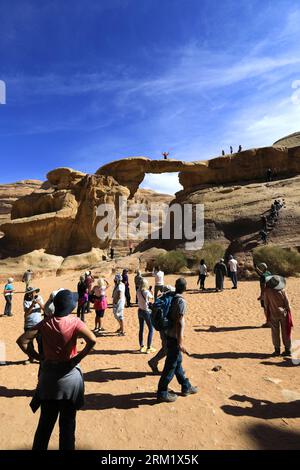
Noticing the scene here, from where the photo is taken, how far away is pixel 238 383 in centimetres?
463

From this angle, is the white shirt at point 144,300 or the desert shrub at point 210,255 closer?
the white shirt at point 144,300

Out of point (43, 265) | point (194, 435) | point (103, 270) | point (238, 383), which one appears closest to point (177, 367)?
point (194, 435)

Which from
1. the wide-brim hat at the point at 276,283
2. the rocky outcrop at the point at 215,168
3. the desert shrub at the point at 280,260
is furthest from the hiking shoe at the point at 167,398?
the rocky outcrop at the point at 215,168

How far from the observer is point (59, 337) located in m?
2.64

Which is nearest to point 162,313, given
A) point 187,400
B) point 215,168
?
point 187,400

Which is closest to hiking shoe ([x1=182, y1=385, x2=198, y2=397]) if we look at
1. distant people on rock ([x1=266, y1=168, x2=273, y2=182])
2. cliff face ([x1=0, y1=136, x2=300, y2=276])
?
cliff face ([x1=0, y1=136, x2=300, y2=276])

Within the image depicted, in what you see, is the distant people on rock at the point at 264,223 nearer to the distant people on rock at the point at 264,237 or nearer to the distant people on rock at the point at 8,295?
the distant people on rock at the point at 264,237

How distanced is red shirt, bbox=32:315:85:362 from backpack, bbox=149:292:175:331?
144 centimetres

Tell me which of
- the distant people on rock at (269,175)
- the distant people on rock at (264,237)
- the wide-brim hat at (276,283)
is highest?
the distant people on rock at (269,175)

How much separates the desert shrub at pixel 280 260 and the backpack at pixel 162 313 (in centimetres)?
1369

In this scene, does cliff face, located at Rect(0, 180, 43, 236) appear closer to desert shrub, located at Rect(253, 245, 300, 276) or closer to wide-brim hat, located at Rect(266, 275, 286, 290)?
desert shrub, located at Rect(253, 245, 300, 276)

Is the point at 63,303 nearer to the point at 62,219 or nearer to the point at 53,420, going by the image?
the point at 53,420

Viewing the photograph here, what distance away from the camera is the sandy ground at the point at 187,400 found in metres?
3.32

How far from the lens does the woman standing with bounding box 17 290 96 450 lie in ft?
8.44
